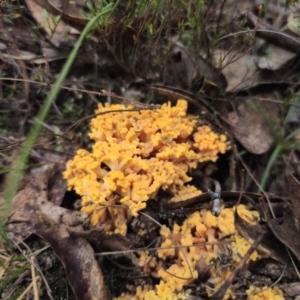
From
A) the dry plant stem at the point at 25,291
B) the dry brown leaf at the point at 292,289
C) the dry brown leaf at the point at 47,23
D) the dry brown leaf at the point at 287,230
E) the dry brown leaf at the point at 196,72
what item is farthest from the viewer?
the dry brown leaf at the point at 47,23

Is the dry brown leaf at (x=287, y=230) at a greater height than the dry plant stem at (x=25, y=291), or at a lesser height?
greater

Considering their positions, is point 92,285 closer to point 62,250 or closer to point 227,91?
point 62,250

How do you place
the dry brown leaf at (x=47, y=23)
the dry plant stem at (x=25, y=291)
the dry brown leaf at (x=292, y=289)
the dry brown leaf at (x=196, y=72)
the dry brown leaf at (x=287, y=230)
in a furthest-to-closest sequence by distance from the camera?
1. the dry brown leaf at (x=47, y=23)
2. the dry brown leaf at (x=196, y=72)
3. the dry brown leaf at (x=287, y=230)
4. the dry brown leaf at (x=292, y=289)
5. the dry plant stem at (x=25, y=291)

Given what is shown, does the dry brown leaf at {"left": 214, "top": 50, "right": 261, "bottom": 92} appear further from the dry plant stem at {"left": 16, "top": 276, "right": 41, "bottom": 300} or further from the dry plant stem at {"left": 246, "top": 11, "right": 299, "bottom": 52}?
the dry plant stem at {"left": 16, "top": 276, "right": 41, "bottom": 300}

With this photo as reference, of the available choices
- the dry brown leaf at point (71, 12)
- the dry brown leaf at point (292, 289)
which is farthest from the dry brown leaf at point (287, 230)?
the dry brown leaf at point (71, 12)

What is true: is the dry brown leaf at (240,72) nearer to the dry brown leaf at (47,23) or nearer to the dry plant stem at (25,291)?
the dry brown leaf at (47,23)

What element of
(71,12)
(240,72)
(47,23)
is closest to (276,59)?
(240,72)

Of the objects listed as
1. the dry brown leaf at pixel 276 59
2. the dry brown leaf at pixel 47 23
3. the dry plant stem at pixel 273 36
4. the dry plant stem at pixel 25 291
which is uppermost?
the dry plant stem at pixel 273 36

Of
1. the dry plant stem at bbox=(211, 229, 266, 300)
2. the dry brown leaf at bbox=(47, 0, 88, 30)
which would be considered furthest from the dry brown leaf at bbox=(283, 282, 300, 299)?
the dry brown leaf at bbox=(47, 0, 88, 30)
